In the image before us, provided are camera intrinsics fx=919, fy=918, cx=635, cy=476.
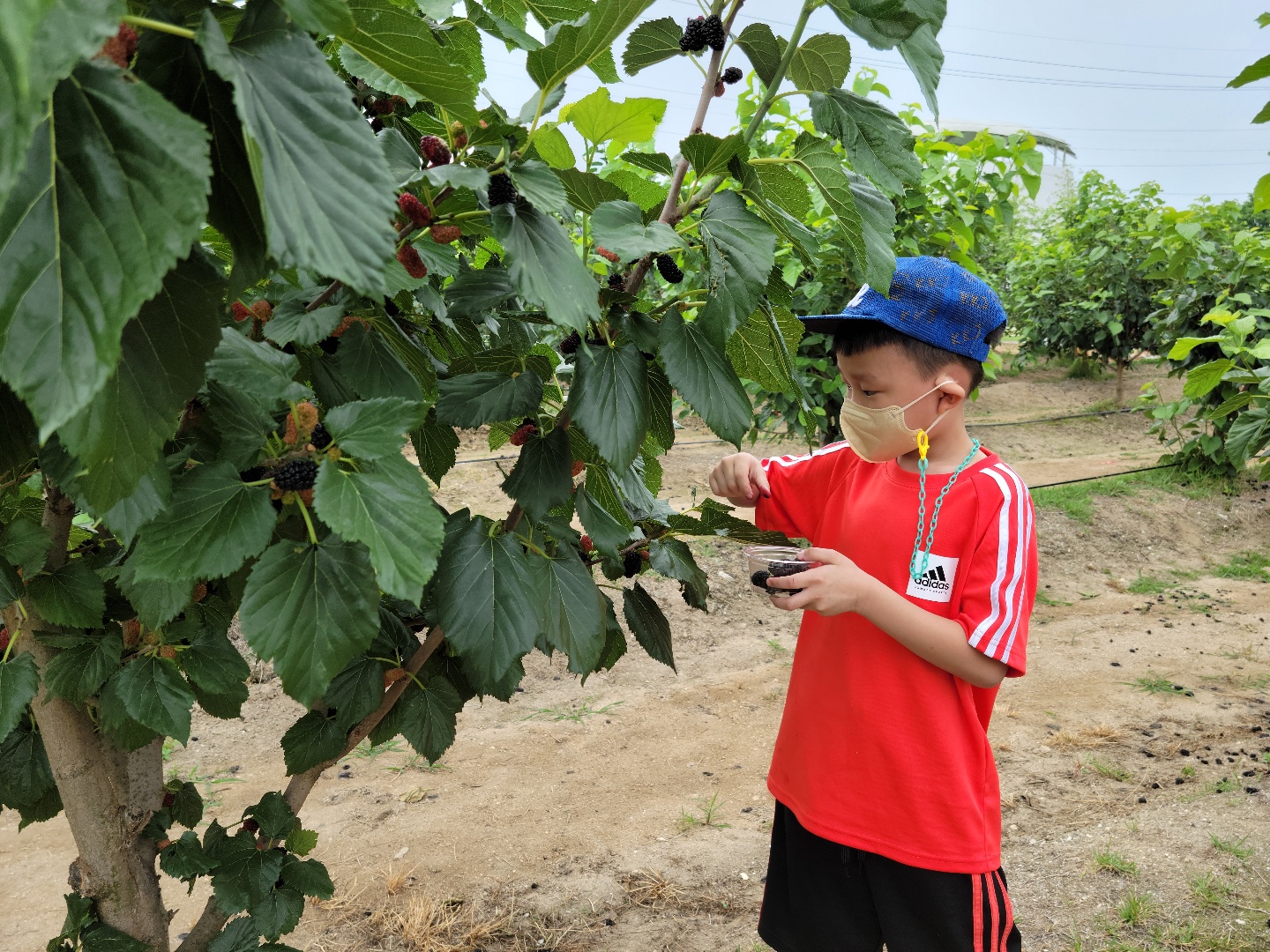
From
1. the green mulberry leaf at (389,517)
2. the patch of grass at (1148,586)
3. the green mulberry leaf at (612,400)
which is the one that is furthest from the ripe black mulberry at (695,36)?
the patch of grass at (1148,586)

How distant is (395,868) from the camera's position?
215cm

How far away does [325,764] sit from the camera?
1.25 m

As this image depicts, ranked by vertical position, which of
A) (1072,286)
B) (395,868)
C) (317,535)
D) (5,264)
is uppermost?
(1072,286)

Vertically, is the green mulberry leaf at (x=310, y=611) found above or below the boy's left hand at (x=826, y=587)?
above

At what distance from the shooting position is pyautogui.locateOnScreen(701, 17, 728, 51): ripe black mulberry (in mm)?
929

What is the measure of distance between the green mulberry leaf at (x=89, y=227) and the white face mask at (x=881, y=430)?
3.83 feet

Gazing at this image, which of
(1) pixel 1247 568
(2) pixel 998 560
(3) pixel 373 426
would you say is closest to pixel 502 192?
(3) pixel 373 426

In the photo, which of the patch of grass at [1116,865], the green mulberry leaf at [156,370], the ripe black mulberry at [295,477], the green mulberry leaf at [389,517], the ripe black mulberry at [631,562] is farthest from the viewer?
the patch of grass at [1116,865]

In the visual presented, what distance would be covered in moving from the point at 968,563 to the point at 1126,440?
806 centimetres

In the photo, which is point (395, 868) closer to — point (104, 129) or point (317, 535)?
point (317, 535)

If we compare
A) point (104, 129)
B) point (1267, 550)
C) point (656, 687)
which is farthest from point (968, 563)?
point (1267, 550)

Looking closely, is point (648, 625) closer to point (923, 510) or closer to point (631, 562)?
point (631, 562)

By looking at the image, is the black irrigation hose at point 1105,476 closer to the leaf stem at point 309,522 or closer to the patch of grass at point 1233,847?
the patch of grass at point 1233,847

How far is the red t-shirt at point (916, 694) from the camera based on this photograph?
53.9 inches
